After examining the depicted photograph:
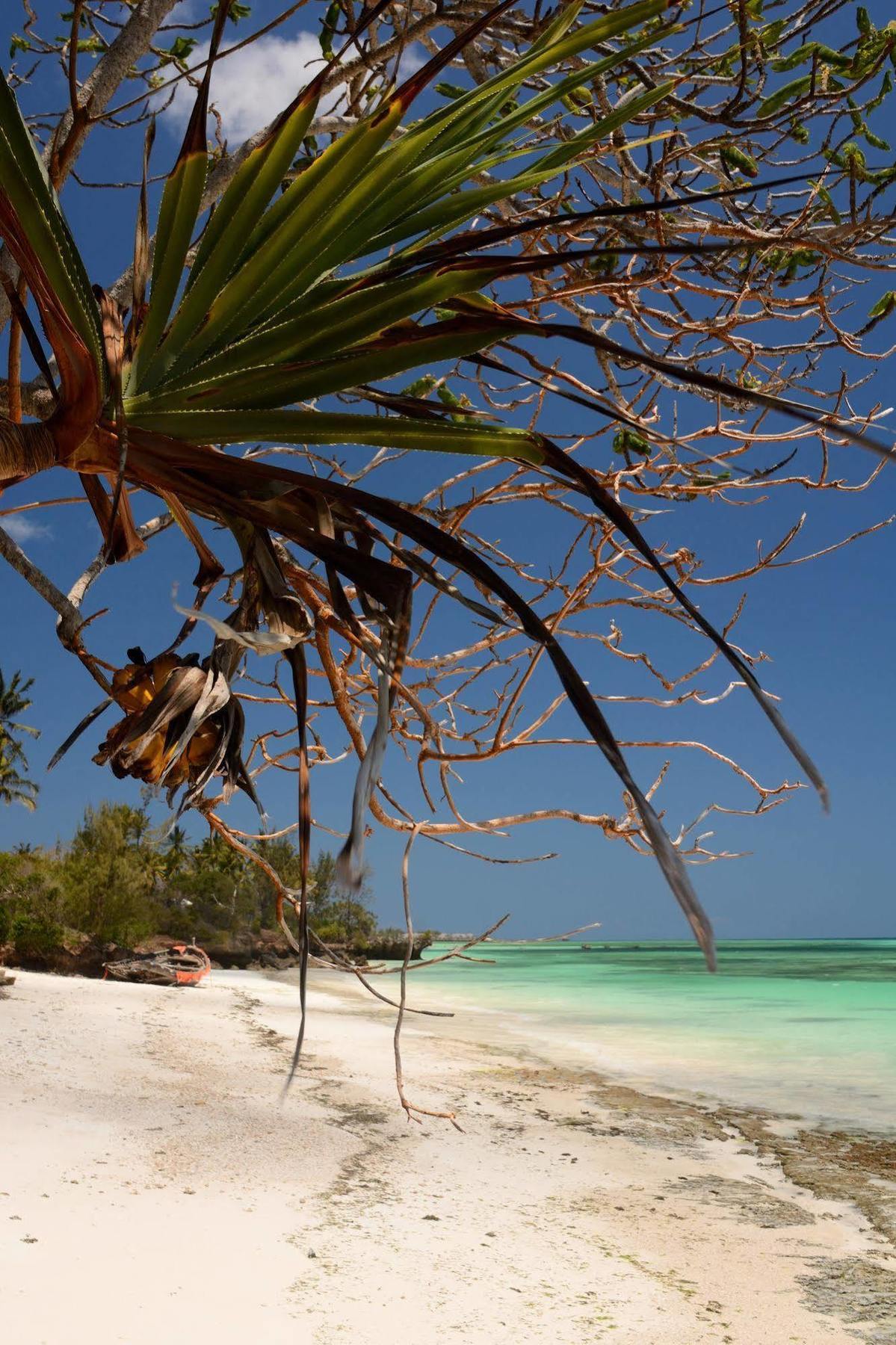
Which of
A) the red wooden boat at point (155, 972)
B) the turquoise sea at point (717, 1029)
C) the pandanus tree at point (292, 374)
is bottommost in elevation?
the turquoise sea at point (717, 1029)

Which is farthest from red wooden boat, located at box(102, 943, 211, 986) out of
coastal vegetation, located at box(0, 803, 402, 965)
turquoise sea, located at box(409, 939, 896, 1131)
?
turquoise sea, located at box(409, 939, 896, 1131)

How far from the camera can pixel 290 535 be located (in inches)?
29.9

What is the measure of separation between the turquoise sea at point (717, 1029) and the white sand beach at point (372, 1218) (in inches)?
48.2

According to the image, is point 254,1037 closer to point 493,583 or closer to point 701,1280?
point 701,1280

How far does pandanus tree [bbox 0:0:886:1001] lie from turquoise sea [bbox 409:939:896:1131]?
0.36 metres

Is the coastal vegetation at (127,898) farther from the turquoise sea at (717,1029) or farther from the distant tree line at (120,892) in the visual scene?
the turquoise sea at (717,1029)

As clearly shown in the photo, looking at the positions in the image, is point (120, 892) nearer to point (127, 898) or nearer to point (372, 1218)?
point (127, 898)

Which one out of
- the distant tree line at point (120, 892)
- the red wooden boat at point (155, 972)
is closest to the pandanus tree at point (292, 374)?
the distant tree line at point (120, 892)

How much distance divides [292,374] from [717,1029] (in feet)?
53.3

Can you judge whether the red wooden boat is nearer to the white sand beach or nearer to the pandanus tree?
the white sand beach

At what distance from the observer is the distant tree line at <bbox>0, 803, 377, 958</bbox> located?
1631 centimetres

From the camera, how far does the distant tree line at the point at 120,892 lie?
16312 mm

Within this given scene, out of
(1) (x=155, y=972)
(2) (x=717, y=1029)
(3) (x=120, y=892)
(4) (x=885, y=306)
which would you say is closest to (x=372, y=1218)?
(4) (x=885, y=306)

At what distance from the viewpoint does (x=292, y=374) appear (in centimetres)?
78
